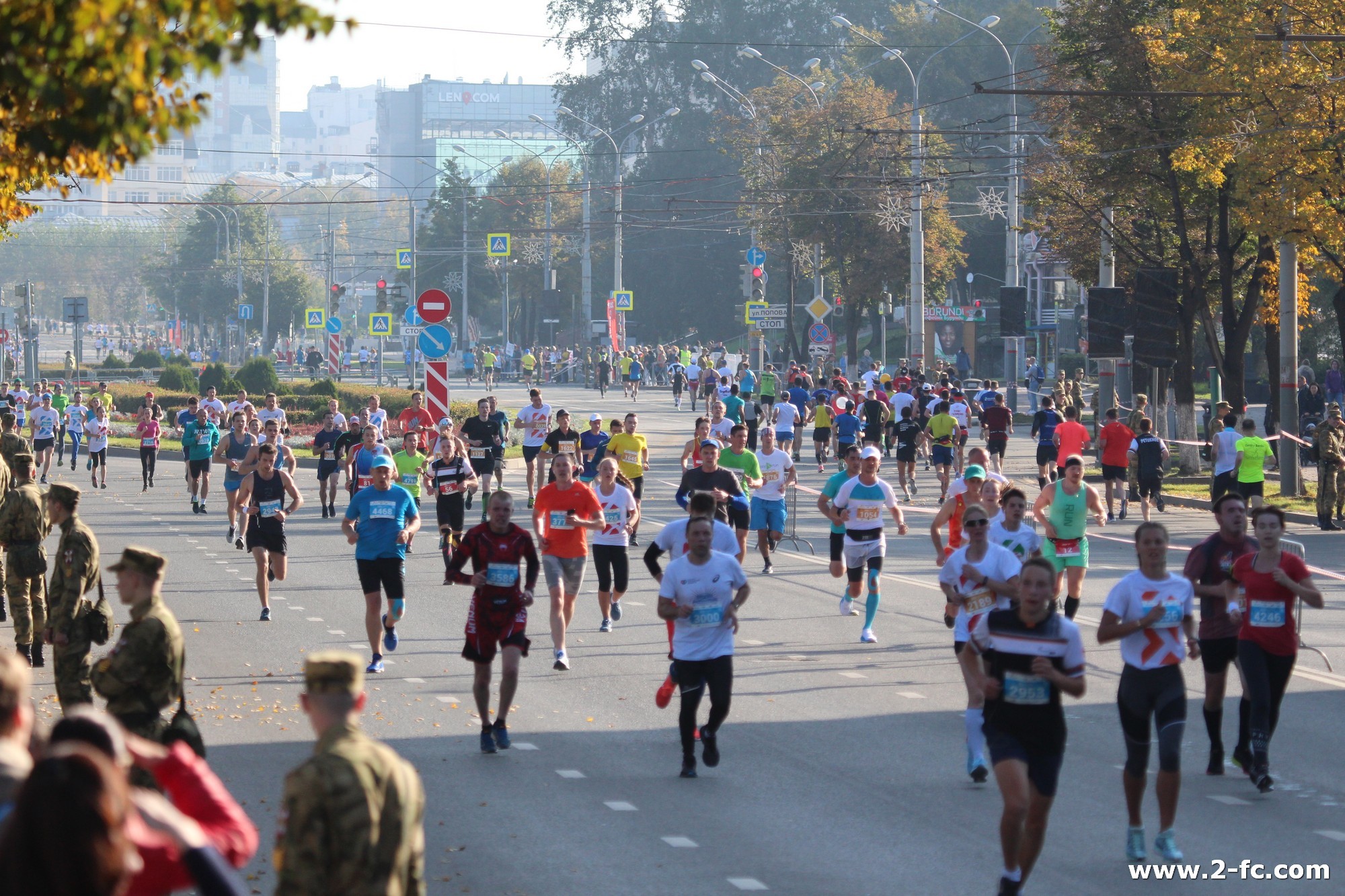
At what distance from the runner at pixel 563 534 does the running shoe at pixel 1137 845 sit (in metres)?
5.98

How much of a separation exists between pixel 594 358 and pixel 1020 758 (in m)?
66.5

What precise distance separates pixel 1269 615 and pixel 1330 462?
50.8ft

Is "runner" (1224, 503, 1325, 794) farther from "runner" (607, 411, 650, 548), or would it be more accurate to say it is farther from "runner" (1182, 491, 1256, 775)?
"runner" (607, 411, 650, 548)

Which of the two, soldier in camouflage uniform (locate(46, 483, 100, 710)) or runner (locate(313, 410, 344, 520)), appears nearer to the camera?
soldier in camouflage uniform (locate(46, 483, 100, 710))

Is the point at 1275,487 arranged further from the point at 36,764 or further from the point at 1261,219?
the point at 36,764

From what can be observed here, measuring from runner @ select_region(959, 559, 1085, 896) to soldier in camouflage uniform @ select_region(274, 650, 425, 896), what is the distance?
3255 mm

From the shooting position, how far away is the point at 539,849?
8461 millimetres

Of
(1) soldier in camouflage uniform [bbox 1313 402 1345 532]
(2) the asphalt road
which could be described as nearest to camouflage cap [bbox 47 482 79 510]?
(2) the asphalt road

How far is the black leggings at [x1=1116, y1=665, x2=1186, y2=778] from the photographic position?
327 inches

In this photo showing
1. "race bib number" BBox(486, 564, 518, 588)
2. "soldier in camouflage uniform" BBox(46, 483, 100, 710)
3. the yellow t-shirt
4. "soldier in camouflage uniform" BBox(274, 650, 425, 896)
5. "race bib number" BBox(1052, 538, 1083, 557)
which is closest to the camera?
"soldier in camouflage uniform" BBox(274, 650, 425, 896)

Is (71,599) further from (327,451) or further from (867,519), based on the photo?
(327,451)

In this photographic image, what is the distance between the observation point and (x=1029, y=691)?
7.58 meters

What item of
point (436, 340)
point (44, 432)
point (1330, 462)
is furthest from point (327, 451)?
point (1330, 462)

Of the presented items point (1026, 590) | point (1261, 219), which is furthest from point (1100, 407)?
point (1026, 590)
